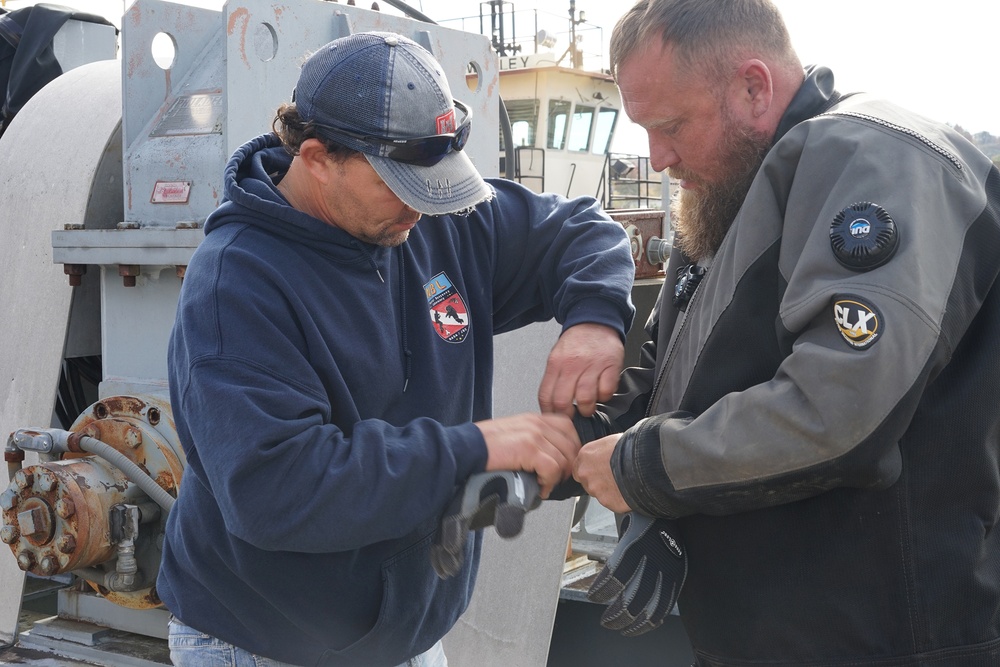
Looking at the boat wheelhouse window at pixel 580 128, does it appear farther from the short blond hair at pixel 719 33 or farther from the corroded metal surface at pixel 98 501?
the short blond hair at pixel 719 33

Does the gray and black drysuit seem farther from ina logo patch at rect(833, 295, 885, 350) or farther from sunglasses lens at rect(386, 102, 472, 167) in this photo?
sunglasses lens at rect(386, 102, 472, 167)

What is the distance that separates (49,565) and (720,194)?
199 cm

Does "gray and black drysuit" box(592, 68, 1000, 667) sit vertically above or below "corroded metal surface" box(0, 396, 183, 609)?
above

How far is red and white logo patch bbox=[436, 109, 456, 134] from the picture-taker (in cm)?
183

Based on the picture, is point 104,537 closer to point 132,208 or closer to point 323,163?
point 132,208

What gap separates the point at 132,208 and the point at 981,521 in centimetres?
238

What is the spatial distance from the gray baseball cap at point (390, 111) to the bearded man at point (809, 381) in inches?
15.7

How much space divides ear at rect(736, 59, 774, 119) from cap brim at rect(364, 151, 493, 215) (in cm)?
52

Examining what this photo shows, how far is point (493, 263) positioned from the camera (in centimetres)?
233

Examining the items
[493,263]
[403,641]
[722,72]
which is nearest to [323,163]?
[493,263]

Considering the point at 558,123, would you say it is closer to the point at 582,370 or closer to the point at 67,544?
the point at 67,544

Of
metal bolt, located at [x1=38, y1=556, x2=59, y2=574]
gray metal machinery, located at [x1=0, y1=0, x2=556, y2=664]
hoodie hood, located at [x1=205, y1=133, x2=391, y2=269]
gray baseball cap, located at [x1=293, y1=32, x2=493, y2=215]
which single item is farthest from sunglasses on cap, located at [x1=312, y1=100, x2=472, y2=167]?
metal bolt, located at [x1=38, y1=556, x2=59, y2=574]

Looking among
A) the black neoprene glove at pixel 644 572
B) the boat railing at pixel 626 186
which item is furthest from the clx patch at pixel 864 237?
the boat railing at pixel 626 186

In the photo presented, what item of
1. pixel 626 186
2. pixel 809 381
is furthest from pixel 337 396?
pixel 626 186
